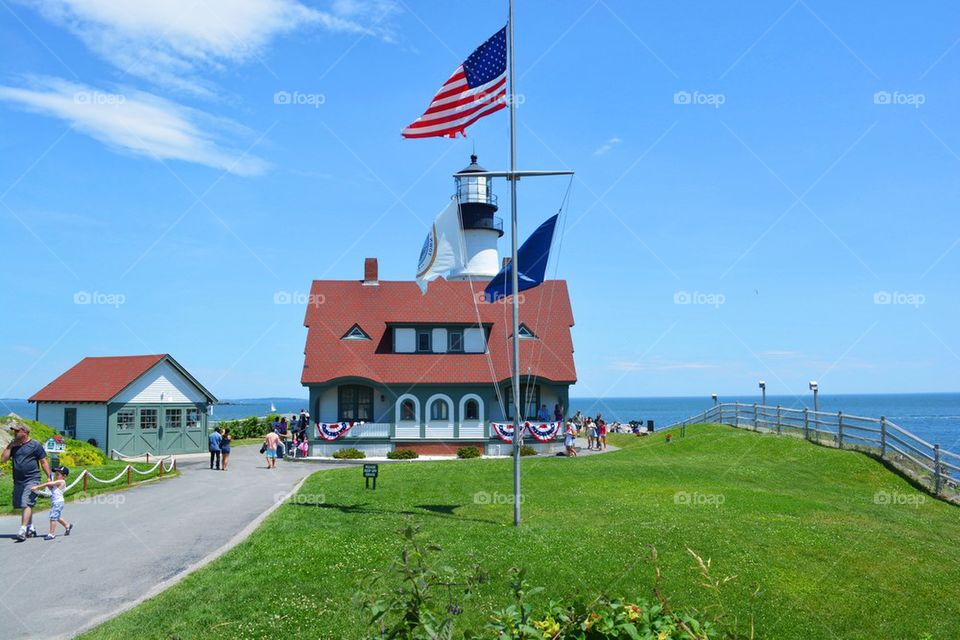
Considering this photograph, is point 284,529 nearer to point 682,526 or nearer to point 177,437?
point 682,526

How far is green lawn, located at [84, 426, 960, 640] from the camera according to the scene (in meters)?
9.73

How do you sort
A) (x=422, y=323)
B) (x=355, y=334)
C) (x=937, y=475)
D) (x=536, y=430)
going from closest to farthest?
(x=937, y=475)
(x=536, y=430)
(x=422, y=323)
(x=355, y=334)

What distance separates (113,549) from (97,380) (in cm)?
2880

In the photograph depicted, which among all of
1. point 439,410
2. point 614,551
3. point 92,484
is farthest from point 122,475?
point 614,551

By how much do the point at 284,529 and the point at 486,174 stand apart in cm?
791

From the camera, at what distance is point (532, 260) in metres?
16.4

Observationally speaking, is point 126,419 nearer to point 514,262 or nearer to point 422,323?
point 422,323

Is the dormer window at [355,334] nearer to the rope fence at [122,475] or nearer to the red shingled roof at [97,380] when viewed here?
the red shingled roof at [97,380]

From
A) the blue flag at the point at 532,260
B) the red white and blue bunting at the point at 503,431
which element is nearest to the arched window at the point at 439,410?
the red white and blue bunting at the point at 503,431

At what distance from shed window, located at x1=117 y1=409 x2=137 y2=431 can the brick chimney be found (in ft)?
43.5

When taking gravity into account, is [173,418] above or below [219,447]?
above

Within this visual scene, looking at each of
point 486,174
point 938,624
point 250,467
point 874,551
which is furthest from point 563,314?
point 938,624

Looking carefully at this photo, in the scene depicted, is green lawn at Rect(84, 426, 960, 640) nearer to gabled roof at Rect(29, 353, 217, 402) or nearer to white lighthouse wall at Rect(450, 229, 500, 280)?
gabled roof at Rect(29, 353, 217, 402)

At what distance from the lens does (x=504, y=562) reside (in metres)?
11.6
